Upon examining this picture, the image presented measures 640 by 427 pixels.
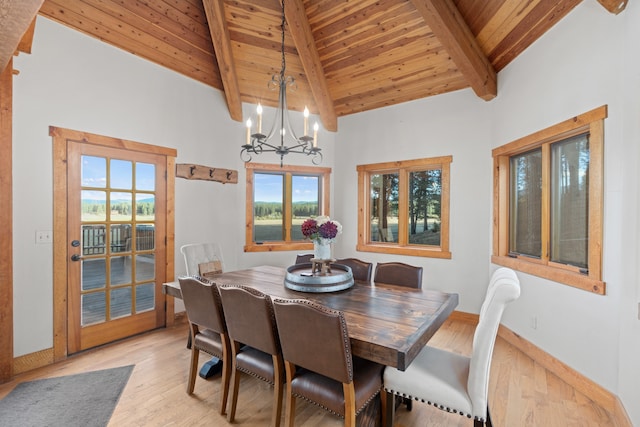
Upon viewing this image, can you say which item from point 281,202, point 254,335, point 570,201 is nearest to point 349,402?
point 254,335

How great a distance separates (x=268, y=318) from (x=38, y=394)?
2.08m

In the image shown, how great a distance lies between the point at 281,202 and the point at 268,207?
22 cm

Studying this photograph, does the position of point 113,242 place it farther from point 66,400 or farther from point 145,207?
point 66,400

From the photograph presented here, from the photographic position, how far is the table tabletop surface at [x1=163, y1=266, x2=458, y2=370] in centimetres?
143

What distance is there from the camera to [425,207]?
4285 millimetres

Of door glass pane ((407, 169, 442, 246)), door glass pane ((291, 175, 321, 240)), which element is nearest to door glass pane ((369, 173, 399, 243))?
door glass pane ((407, 169, 442, 246))

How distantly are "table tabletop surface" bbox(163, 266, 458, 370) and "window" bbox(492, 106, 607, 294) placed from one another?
1238mm

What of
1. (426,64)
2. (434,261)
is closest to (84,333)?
(434,261)

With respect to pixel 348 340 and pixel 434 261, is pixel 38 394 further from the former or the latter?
pixel 434 261

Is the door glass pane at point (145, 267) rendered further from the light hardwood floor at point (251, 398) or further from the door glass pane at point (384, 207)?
the door glass pane at point (384, 207)

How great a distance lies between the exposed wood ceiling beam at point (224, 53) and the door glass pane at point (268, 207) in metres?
0.99

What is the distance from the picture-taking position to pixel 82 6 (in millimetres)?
2828

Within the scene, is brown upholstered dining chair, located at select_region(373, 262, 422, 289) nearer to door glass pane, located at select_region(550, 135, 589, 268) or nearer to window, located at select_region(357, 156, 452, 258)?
door glass pane, located at select_region(550, 135, 589, 268)

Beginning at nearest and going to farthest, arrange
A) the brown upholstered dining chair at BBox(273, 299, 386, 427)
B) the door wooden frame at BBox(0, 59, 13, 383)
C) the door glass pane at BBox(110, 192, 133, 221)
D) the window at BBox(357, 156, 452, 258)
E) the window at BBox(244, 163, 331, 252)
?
the brown upholstered dining chair at BBox(273, 299, 386, 427), the door wooden frame at BBox(0, 59, 13, 383), the door glass pane at BBox(110, 192, 133, 221), the window at BBox(357, 156, 452, 258), the window at BBox(244, 163, 331, 252)
